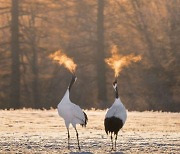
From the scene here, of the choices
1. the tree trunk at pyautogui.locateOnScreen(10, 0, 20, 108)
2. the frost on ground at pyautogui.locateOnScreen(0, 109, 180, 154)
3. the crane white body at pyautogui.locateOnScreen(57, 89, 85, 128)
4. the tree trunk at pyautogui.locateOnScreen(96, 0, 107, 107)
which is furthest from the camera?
the tree trunk at pyautogui.locateOnScreen(10, 0, 20, 108)

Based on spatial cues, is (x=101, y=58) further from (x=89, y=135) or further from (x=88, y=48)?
(x=89, y=135)

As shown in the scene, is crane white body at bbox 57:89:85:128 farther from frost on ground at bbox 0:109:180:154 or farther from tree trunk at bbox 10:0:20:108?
tree trunk at bbox 10:0:20:108

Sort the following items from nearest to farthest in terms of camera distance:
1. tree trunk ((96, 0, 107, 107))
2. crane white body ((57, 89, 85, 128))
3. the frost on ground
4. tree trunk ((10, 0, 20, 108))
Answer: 1. the frost on ground
2. crane white body ((57, 89, 85, 128))
3. tree trunk ((96, 0, 107, 107))
4. tree trunk ((10, 0, 20, 108))

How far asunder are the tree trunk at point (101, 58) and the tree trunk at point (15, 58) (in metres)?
4.72

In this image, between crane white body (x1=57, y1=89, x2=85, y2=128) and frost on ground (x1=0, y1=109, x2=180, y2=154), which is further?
crane white body (x1=57, y1=89, x2=85, y2=128)

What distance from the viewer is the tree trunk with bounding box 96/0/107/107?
37.3 m

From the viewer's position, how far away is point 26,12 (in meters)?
39.0

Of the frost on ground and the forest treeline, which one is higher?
A: the forest treeline

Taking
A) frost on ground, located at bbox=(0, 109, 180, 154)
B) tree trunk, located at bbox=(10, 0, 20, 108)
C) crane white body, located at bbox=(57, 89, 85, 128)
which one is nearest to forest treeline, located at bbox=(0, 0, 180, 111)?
tree trunk, located at bbox=(10, 0, 20, 108)

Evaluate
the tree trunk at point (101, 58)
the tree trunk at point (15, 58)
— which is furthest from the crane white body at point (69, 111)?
the tree trunk at point (15, 58)

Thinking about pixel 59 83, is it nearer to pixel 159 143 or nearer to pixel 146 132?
pixel 146 132

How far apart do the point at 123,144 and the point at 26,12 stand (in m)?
23.6

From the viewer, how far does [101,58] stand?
37.6 m

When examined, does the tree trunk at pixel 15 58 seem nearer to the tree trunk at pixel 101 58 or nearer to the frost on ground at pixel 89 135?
the tree trunk at pixel 101 58
